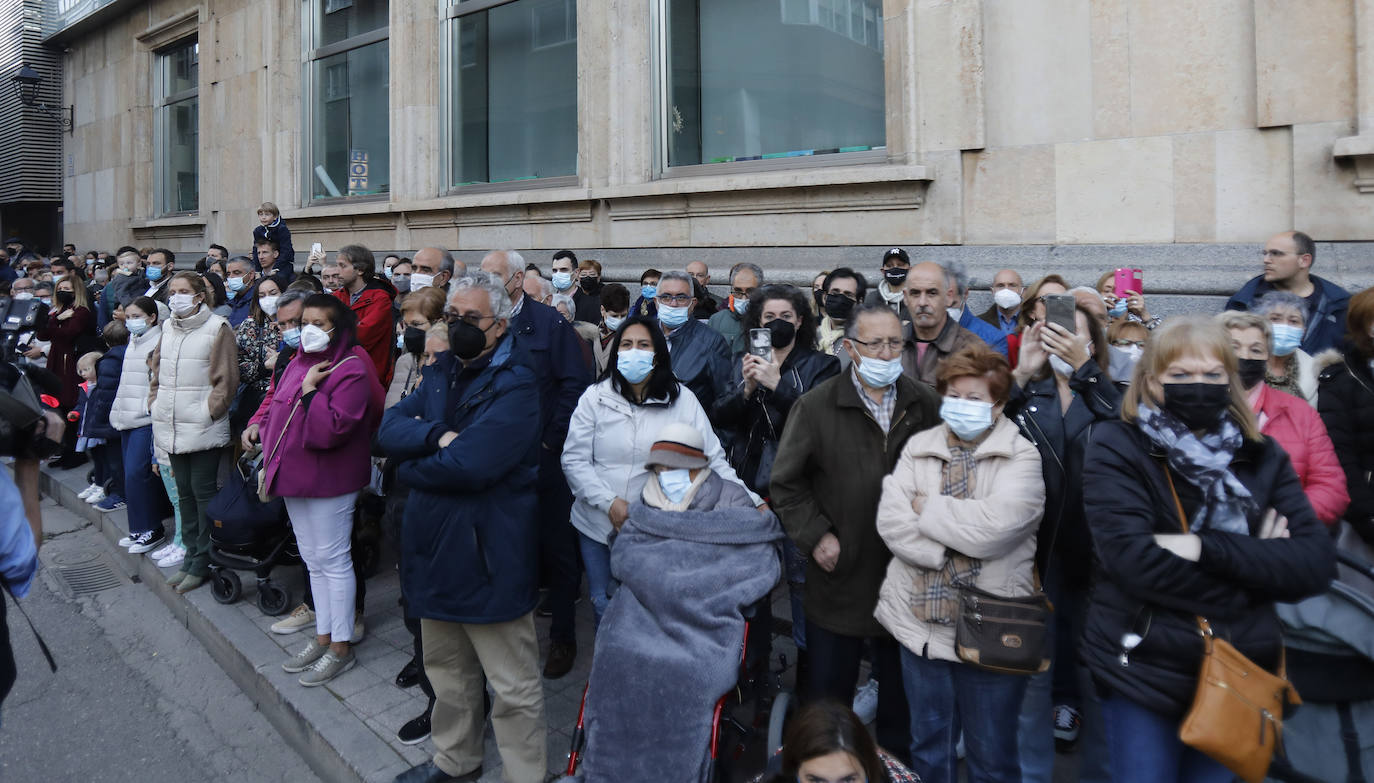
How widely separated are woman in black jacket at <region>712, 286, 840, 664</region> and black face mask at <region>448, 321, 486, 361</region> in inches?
45.6

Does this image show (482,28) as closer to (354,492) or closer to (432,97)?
(432,97)

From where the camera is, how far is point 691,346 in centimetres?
494

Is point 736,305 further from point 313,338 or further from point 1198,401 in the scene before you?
point 1198,401

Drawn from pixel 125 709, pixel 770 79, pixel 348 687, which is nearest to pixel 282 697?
pixel 348 687

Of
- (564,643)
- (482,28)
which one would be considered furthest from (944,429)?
(482,28)

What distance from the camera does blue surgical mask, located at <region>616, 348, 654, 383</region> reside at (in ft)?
13.3

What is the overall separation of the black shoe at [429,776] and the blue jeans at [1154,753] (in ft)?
8.40

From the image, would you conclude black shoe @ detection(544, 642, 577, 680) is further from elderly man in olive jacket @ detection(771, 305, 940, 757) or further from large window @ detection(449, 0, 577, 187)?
large window @ detection(449, 0, 577, 187)

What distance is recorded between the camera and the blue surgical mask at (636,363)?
4039mm

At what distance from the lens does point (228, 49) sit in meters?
15.2

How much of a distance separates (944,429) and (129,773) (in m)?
4.10

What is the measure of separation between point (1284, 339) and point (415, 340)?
4.22m

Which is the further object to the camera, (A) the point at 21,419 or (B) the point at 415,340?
(B) the point at 415,340

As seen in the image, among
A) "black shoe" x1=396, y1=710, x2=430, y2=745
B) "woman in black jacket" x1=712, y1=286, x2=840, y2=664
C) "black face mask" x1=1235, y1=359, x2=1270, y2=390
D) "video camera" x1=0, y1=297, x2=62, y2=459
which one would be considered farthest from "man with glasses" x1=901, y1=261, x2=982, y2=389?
"video camera" x1=0, y1=297, x2=62, y2=459
